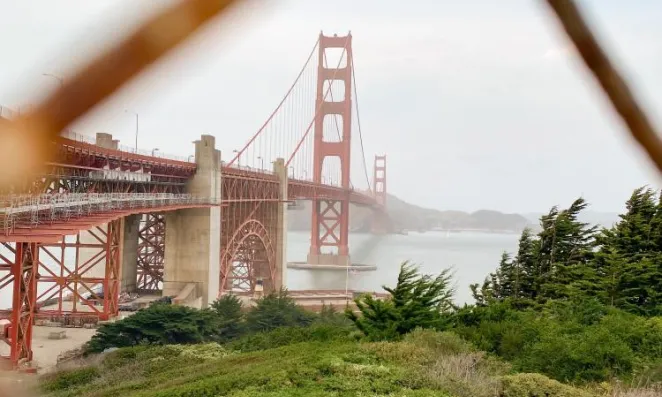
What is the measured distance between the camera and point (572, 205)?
16750mm

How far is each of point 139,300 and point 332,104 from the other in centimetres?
4232

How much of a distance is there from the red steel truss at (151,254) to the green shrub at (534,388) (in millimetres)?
25199

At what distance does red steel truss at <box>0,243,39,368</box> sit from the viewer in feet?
43.9

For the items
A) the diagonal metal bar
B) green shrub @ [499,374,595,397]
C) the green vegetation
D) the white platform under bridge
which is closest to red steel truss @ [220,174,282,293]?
the green vegetation

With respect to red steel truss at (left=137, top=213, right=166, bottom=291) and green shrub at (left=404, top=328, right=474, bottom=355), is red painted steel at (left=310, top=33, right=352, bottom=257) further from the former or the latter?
green shrub at (left=404, top=328, right=474, bottom=355)

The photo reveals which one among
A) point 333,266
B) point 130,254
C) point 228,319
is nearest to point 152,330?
point 228,319

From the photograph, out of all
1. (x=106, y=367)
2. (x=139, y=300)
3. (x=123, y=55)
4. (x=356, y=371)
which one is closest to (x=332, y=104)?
(x=139, y=300)

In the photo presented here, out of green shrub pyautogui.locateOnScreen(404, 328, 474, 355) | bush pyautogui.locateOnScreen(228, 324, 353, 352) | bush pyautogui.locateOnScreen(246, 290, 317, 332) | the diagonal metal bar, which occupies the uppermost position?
the diagonal metal bar

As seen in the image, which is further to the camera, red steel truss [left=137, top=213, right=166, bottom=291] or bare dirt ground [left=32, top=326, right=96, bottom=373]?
red steel truss [left=137, top=213, right=166, bottom=291]

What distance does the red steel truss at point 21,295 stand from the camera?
13.4 metres

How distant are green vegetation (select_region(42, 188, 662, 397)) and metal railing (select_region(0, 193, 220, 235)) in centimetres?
295

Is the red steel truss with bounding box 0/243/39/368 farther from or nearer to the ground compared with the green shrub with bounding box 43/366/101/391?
farther from the ground

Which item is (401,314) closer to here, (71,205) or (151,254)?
(71,205)

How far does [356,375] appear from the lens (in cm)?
725
